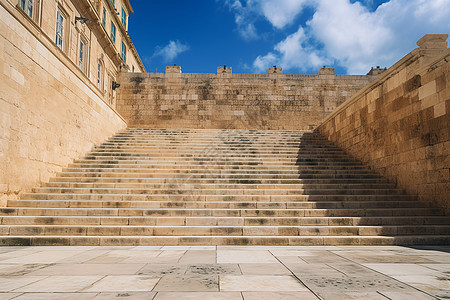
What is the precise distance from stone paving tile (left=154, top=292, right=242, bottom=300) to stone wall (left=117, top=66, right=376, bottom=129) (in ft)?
52.6

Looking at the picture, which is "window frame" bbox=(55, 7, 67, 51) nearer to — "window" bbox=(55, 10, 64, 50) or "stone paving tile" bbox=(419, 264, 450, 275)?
"window" bbox=(55, 10, 64, 50)

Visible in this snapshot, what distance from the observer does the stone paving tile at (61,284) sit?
9.09 ft

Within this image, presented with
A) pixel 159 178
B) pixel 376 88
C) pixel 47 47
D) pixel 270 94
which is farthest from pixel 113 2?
pixel 376 88

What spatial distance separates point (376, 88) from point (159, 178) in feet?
24.1

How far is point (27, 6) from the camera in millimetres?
10797

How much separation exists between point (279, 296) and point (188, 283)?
944mm

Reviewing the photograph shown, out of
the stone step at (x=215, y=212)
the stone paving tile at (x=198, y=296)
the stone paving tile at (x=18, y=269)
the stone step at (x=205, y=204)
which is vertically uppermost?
the stone step at (x=205, y=204)

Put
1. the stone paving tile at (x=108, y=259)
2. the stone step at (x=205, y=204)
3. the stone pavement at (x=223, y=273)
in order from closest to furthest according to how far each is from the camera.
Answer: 1. the stone pavement at (x=223, y=273)
2. the stone paving tile at (x=108, y=259)
3. the stone step at (x=205, y=204)

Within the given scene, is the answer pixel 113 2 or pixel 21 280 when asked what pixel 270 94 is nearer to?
pixel 113 2

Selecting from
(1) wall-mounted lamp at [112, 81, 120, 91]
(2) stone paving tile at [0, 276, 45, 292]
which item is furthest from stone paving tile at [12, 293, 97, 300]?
(1) wall-mounted lamp at [112, 81, 120, 91]

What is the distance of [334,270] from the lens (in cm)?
355

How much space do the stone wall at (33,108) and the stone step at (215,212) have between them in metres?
1.06

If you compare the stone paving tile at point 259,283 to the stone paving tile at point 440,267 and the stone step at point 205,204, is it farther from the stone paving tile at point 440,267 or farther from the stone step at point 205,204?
the stone step at point 205,204

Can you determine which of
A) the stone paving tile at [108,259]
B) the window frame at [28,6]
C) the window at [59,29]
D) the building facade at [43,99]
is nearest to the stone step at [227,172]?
the building facade at [43,99]
